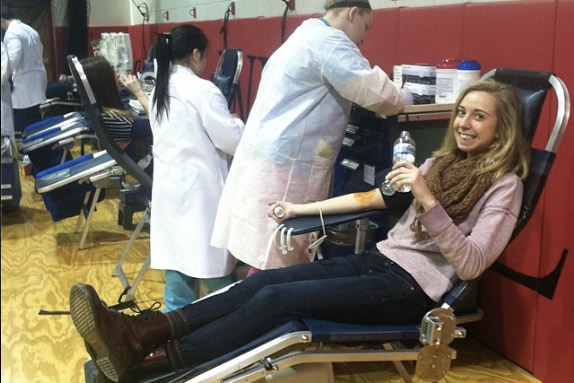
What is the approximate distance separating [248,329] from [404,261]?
0.45m

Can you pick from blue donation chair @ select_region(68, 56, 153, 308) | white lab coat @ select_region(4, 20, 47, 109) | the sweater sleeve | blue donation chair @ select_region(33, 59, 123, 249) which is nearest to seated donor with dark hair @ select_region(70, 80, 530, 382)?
the sweater sleeve

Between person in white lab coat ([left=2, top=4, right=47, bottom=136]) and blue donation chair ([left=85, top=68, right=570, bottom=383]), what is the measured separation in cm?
72

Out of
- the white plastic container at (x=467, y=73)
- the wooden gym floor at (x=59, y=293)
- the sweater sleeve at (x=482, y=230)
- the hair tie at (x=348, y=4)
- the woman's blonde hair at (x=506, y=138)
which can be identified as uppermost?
the hair tie at (x=348, y=4)

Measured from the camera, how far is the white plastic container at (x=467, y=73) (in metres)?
2.40

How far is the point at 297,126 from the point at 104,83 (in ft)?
3.49

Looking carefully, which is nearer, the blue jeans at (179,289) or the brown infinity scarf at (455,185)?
the brown infinity scarf at (455,185)

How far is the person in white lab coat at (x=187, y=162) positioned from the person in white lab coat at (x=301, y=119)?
152mm

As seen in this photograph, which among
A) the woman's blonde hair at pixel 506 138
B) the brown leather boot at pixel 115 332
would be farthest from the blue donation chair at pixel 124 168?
the woman's blonde hair at pixel 506 138

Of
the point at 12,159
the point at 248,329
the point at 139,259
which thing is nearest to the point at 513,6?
the point at 248,329

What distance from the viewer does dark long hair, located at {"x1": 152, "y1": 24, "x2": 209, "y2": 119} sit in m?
2.48

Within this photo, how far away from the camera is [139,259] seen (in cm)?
349

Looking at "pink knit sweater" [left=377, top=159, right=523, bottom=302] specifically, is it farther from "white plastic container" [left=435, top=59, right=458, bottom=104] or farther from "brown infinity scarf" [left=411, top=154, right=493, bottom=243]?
"white plastic container" [left=435, top=59, right=458, bottom=104]

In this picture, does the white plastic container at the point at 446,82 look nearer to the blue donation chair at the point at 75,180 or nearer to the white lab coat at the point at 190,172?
the white lab coat at the point at 190,172

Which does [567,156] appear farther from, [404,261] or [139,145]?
[139,145]
